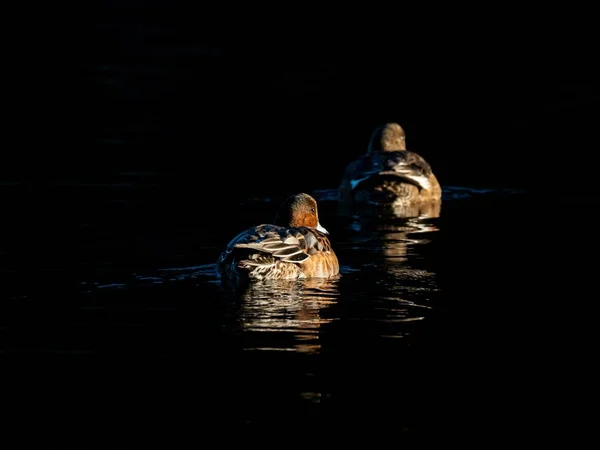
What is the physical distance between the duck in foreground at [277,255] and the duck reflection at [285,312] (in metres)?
0.08

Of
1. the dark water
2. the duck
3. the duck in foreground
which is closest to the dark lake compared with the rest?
the dark water

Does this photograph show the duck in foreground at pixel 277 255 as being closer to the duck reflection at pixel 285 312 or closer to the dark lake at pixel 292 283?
the duck reflection at pixel 285 312

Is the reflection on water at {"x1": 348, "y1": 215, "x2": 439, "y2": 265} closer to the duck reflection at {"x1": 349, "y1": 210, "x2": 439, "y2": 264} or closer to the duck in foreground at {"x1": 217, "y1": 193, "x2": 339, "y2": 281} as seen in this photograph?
the duck reflection at {"x1": 349, "y1": 210, "x2": 439, "y2": 264}

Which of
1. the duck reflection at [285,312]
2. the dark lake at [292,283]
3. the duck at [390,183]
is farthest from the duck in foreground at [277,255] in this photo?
the duck at [390,183]

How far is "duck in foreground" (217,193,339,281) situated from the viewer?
37.9 ft

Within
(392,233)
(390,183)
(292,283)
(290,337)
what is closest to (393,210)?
(390,183)

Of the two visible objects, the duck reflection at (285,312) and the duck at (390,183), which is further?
the duck at (390,183)

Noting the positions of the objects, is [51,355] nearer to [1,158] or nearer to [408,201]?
[408,201]

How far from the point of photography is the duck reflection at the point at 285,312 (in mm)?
9469

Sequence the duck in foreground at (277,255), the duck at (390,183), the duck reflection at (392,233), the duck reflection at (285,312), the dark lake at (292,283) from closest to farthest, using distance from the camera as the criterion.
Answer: the dark lake at (292,283) → the duck reflection at (285,312) → the duck in foreground at (277,255) → the duck reflection at (392,233) → the duck at (390,183)

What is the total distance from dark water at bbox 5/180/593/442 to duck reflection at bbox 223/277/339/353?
22 mm

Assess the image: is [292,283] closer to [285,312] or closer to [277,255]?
[277,255]

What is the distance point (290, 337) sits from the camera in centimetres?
961

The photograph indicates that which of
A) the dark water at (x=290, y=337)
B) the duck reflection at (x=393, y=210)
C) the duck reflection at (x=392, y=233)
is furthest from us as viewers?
the duck reflection at (x=393, y=210)
